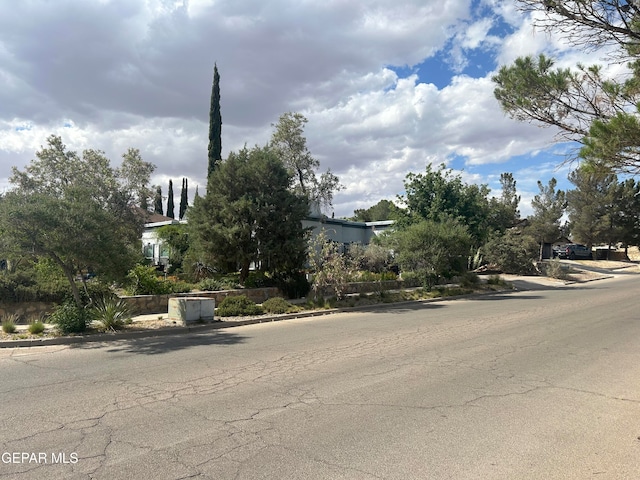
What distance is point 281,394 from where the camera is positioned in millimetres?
6328

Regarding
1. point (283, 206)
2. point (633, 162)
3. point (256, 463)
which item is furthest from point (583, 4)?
point (283, 206)

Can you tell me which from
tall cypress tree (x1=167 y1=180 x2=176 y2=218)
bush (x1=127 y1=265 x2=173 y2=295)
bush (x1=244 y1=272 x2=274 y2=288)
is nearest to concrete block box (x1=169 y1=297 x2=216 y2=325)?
bush (x1=127 y1=265 x2=173 y2=295)

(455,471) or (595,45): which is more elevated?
(595,45)

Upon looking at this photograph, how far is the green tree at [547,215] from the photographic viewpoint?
5331 cm

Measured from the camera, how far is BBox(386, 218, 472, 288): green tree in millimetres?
22859

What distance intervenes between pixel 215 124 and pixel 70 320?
25515mm

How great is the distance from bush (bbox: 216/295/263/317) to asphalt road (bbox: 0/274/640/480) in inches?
168

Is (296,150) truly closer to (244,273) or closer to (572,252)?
(244,273)

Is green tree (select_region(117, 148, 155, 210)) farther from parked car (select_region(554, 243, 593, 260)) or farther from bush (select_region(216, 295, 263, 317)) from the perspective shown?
parked car (select_region(554, 243, 593, 260))

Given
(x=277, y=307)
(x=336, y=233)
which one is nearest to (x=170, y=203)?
(x=336, y=233)

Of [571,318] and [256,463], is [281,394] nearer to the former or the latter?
[256,463]

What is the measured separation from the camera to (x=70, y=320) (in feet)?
36.9

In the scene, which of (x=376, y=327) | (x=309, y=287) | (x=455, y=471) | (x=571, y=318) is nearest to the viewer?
(x=455, y=471)

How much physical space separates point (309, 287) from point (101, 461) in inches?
643
